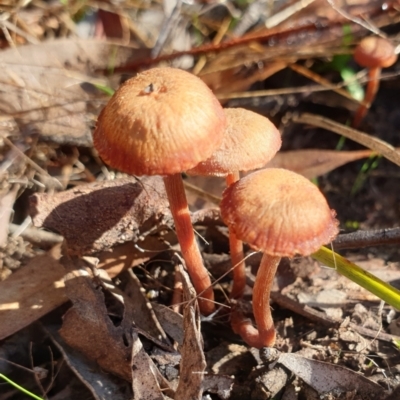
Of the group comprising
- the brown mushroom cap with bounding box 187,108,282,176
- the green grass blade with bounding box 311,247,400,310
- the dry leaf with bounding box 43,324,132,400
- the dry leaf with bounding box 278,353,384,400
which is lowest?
the dry leaf with bounding box 278,353,384,400

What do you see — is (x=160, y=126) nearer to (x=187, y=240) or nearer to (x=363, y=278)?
(x=187, y=240)

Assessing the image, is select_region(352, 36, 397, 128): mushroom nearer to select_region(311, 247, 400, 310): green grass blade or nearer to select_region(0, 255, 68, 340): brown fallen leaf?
select_region(311, 247, 400, 310): green grass blade

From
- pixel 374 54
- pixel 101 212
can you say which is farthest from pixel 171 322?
pixel 374 54

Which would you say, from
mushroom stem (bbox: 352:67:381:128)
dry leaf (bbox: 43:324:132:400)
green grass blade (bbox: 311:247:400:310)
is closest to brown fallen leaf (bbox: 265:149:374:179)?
mushroom stem (bbox: 352:67:381:128)

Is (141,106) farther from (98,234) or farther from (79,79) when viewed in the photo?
(79,79)

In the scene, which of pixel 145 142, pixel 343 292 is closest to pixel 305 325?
pixel 343 292

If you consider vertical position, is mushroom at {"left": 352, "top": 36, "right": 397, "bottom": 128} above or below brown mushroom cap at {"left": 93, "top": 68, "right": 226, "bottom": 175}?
below

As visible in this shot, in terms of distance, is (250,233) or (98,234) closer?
(250,233)
